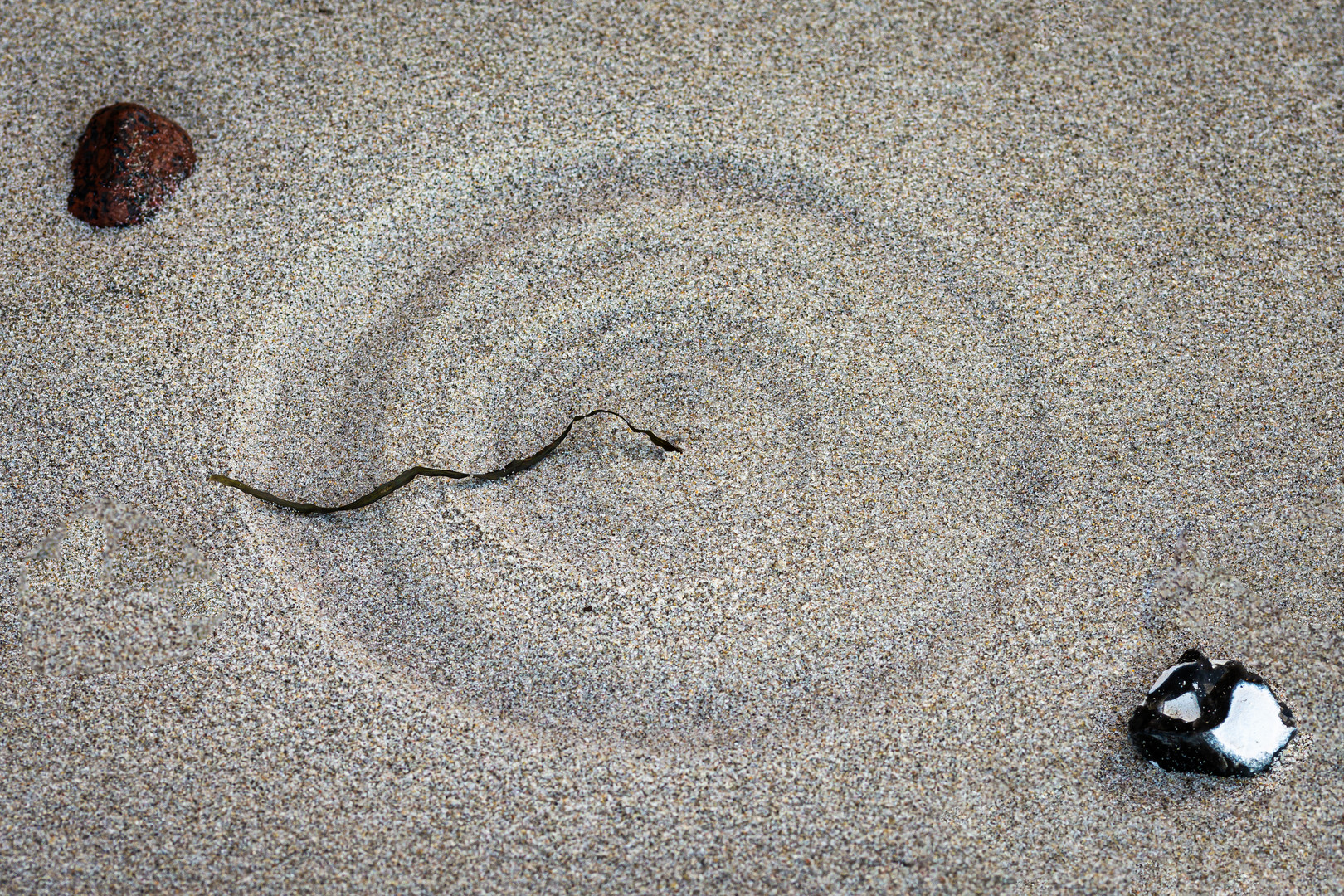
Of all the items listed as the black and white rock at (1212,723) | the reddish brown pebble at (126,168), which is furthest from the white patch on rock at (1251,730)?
the reddish brown pebble at (126,168)

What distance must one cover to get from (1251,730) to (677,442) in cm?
85

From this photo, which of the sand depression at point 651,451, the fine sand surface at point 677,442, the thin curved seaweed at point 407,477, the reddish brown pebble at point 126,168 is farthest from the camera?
the reddish brown pebble at point 126,168

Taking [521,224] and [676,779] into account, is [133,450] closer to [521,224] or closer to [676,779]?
[521,224]

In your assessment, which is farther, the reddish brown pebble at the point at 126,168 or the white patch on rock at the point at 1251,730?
the reddish brown pebble at the point at 126,168

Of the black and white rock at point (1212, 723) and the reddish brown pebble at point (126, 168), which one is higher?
the black and white rock at point (1212, 723)

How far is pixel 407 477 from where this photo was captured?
169 centimetres

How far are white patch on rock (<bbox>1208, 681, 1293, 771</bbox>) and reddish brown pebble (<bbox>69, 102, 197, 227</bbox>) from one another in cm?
177

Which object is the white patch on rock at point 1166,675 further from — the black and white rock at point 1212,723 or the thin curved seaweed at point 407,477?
the thin curved seaweed at point 407,477

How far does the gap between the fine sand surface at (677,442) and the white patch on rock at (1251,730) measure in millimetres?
36

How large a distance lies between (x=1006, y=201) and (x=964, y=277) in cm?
18

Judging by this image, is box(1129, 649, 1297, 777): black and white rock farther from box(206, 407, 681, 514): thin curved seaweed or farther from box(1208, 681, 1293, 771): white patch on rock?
box(206, 407, 681, 514): thin curved seaweed

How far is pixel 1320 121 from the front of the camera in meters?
2.05

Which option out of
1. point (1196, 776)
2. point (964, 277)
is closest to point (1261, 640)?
point (1196, 776)

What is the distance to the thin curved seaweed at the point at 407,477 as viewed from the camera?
5.50 ft
